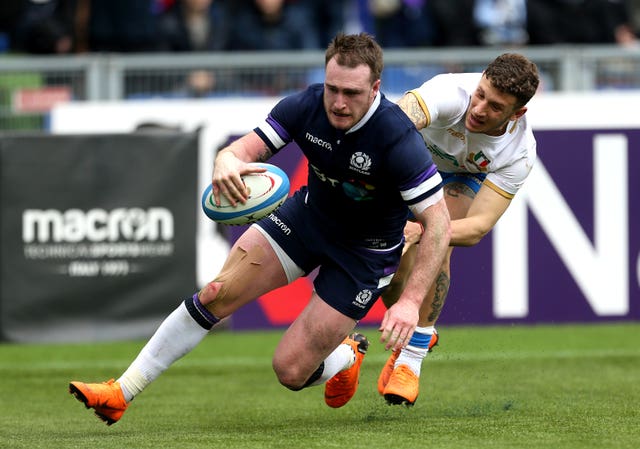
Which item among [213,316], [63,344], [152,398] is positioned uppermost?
[213,316]

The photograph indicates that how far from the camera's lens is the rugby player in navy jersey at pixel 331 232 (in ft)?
22.2

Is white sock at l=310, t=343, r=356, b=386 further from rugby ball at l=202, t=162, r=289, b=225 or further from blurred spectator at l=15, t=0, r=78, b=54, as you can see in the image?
blurred spectator at l=15, t=0, r=78, b=54

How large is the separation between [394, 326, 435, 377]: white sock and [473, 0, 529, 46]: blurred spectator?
7.90m

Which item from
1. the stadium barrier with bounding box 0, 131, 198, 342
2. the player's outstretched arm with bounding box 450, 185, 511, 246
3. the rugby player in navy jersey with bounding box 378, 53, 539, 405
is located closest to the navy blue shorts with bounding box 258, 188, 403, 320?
the rugby player in navy jersey with bounding box 378, 53, 539, 405

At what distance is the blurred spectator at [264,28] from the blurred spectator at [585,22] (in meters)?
2.67

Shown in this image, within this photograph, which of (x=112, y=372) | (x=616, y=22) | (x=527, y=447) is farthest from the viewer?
(x=616, y=22)

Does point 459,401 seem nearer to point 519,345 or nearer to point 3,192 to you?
point 519,345

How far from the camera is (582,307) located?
41.5 feet

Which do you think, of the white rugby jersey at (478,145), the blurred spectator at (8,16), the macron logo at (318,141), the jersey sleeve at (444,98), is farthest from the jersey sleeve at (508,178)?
the blurred spectator at (8,16)

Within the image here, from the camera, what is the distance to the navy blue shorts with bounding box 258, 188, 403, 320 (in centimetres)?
755

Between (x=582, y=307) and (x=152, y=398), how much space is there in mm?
5095

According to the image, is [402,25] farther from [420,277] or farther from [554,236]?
[420,277]

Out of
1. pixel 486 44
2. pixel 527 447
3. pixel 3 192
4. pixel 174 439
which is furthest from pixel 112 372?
pixel 486 44

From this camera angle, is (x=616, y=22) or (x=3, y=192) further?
(x=616, y=22)
